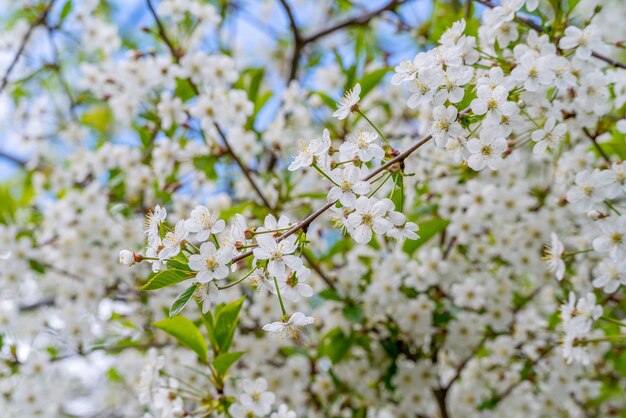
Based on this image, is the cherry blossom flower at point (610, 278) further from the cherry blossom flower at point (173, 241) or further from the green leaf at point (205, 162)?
the green leaf at point (205, 162)

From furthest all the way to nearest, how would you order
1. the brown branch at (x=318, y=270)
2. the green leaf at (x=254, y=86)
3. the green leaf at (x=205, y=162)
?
1. the green leaf at (x=254, y=86)
2. the green leaf at (x=205, y=162)
3. the brown branch at (x=318, y=270)

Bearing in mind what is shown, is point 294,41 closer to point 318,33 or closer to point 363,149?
point 318,33

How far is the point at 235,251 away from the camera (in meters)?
1.19

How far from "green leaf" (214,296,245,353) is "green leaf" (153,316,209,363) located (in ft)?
0.15

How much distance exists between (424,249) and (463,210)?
281mm

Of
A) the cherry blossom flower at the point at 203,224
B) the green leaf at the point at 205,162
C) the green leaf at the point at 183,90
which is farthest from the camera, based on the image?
the green leaf at the point at 183,90

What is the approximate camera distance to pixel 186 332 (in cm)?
170

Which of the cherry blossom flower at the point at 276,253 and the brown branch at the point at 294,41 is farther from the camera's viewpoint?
the brown branch at the point at 294,41

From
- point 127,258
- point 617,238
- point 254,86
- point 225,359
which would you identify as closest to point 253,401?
point 225,359

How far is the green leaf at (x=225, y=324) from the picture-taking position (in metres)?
1.71

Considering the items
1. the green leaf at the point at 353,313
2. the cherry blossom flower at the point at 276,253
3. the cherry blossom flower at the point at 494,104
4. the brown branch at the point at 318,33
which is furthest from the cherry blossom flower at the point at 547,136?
the brown branch at the point at 318,33

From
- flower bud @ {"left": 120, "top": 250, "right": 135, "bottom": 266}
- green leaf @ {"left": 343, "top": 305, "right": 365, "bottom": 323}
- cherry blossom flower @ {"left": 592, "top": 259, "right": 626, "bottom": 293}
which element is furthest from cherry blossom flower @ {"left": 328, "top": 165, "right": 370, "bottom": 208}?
green leaf @ {"left": 343, "top": 305, "right": 365, "bottom": 323}

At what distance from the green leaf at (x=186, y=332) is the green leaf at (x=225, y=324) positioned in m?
0.05

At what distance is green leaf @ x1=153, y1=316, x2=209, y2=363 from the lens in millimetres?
1662
